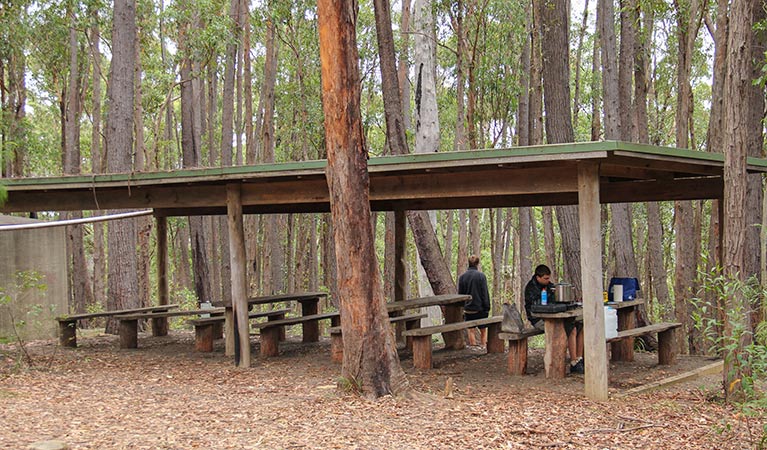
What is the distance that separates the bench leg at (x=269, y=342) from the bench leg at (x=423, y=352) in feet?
8.09

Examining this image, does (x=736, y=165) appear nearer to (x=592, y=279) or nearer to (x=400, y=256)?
(x=592, y=279)

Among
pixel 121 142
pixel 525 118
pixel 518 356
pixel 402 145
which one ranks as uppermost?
pixel 525 118

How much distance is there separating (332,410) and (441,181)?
3179mm

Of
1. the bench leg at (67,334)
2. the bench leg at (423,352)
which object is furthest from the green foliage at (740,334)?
the bench leg at (67,334)

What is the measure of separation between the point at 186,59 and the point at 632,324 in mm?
16654

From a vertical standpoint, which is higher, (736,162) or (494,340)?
(736,162)

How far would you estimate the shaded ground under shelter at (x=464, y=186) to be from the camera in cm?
802

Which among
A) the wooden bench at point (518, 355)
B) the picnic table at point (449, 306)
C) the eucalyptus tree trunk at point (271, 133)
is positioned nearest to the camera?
the wooden bench at point (518, 355)

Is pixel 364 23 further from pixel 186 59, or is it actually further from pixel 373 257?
pixel 373 257

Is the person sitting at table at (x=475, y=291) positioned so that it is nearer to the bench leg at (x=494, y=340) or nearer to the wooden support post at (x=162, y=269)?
the bench leg at (x=494, y=340)

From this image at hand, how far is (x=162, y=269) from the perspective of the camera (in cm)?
1434

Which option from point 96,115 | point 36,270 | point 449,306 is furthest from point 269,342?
point 96,115

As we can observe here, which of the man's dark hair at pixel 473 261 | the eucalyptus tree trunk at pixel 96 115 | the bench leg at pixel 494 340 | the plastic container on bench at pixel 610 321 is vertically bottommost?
the bench leg at pixel 494 340

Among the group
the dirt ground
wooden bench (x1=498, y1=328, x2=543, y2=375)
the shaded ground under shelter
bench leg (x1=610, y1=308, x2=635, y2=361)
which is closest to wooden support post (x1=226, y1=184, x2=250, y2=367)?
the shaded ground under shelter
